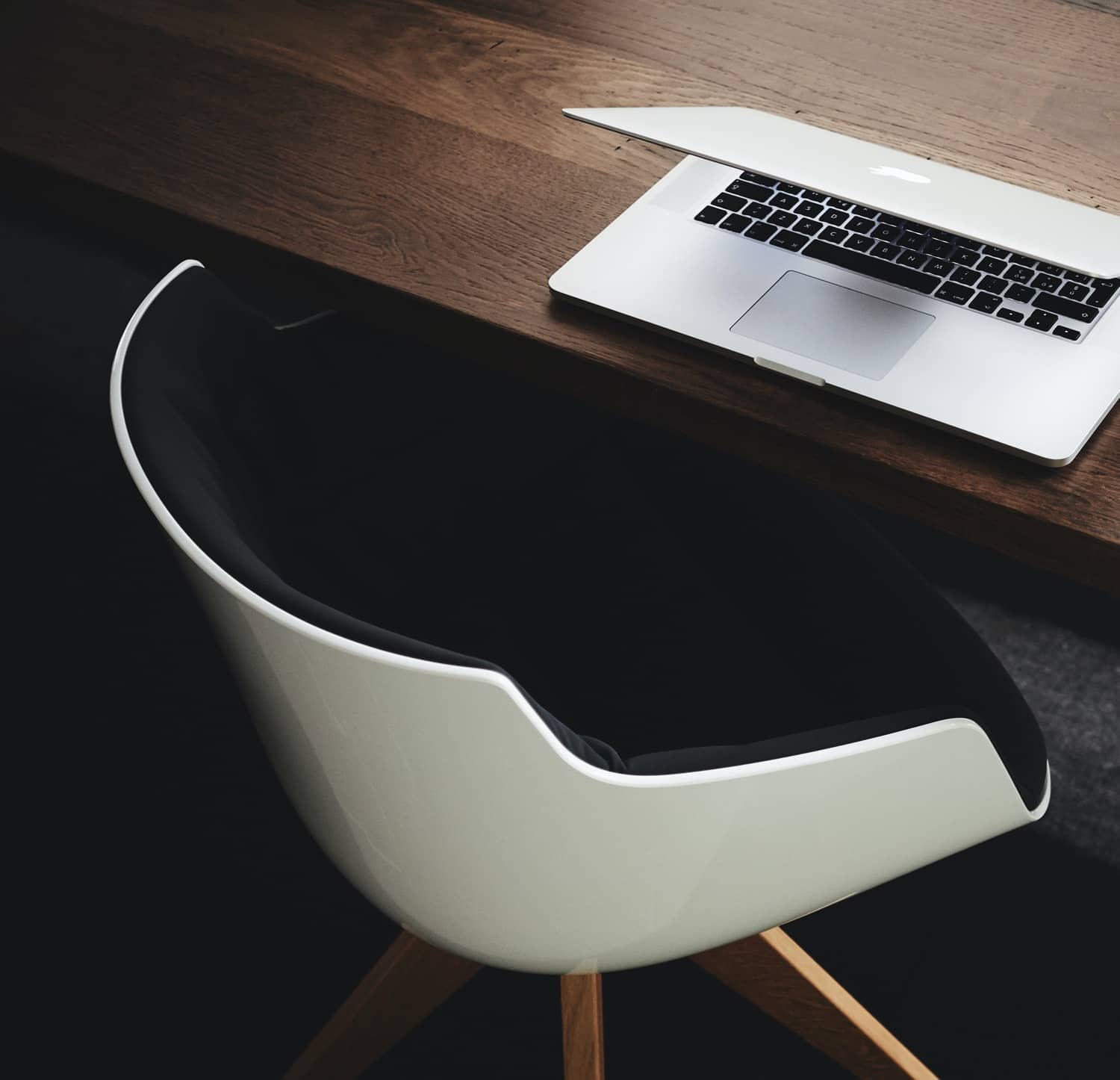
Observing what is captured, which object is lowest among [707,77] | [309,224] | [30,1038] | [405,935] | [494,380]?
[30,1038]

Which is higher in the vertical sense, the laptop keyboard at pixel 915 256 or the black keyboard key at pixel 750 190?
the laptop keyboard at pixel 915 256

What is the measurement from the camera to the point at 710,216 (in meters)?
0.98

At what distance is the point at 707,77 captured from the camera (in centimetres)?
115

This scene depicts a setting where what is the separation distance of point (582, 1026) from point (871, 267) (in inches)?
23.8

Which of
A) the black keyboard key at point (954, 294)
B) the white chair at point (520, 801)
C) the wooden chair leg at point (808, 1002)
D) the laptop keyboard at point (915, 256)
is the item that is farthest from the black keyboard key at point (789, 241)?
the wooden chair leg at point (808, 1002)

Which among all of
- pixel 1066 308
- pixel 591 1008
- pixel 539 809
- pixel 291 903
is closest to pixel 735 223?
pixel 1066 308

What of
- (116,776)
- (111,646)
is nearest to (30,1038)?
(116,776)

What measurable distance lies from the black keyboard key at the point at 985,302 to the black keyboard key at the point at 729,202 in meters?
0.18

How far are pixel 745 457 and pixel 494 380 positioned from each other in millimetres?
338

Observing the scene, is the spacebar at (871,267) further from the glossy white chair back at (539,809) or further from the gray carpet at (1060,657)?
the gray carpet at (1060,657)

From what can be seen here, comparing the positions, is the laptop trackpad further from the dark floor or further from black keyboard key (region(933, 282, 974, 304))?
the dark floor

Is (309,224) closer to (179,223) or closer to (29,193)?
(179,223)

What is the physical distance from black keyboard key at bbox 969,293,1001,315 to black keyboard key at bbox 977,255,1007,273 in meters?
0.03

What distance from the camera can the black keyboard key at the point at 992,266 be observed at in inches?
36.7
